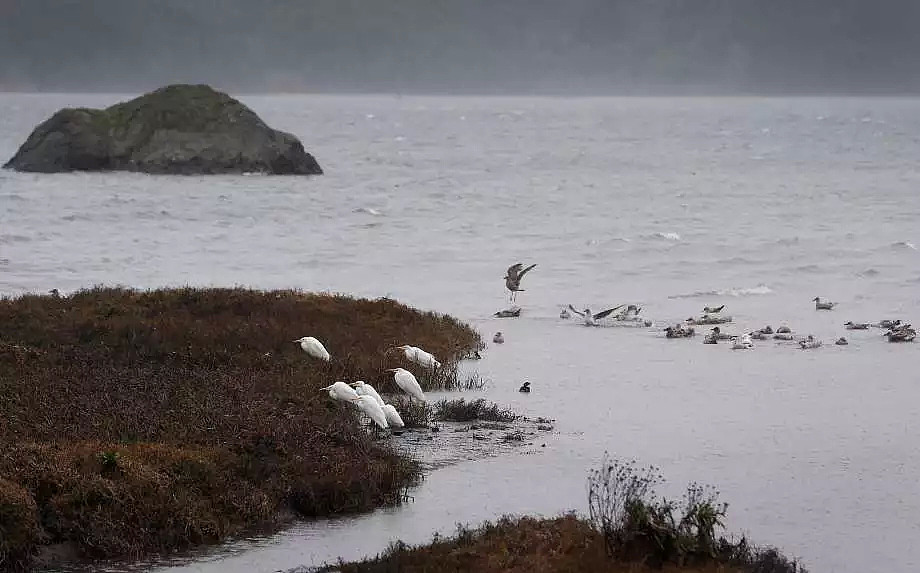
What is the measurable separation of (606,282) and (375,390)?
18822 millimetres

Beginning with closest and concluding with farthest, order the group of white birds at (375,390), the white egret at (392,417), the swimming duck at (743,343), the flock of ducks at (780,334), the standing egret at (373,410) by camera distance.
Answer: the standing egret at (373,410)
the group of white birds at (375,390)
the white egret at (392,417)
the swimming duck at (743,343)
the flock of ducks at (780,334)

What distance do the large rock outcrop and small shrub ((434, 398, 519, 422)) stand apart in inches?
1764

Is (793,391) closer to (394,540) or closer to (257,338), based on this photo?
(257,338)

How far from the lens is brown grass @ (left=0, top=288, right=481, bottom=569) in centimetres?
1227

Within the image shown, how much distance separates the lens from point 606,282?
3594 centimetres

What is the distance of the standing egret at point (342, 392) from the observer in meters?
16.4

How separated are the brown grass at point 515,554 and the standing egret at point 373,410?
3561mm

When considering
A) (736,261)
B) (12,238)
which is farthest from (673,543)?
(12,238)

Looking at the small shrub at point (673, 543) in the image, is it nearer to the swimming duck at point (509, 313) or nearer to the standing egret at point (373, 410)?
the standing egret at point (373, 410)

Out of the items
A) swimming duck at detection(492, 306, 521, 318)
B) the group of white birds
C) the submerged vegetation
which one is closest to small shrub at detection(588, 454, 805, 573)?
the submerged vegetation

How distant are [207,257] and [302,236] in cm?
612

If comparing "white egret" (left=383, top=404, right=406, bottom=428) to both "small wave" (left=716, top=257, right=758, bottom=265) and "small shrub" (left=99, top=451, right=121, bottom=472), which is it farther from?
"small wave" (left=716, top=257, right=758, bottom=265)

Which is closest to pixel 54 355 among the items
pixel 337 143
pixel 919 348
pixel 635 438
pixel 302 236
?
pixel 635 438

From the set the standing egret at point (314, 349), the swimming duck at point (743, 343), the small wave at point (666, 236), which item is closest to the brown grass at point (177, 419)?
the standing egret at point (314, 349)
